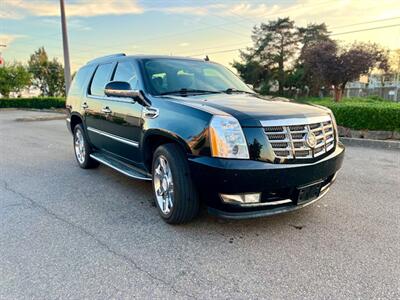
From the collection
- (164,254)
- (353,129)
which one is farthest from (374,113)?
(164,254)

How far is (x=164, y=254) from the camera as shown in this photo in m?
2.84

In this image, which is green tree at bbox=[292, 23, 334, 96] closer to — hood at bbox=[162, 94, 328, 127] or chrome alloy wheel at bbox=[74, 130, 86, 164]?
chrome alloy wheel at bbox=[74, 130, 86, 164]

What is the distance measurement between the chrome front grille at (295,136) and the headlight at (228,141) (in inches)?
9.5

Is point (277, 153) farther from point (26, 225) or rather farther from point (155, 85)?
point (26, 225)

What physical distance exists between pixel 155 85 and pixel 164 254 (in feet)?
6.51

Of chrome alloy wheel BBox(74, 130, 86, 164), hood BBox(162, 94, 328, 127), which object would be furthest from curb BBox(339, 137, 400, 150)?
chrome alloy wheel BBox(74, 130, 86, 164)

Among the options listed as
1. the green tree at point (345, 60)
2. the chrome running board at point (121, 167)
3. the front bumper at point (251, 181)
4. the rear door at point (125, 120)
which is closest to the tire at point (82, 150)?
the chrome running board at point (121, 167)

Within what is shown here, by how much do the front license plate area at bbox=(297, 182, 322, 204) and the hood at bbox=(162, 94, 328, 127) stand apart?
26.8 inches

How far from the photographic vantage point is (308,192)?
307 cm

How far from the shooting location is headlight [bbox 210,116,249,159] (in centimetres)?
279

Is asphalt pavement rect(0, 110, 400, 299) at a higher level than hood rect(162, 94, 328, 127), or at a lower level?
lower

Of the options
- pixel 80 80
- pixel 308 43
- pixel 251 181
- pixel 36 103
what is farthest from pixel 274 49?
pixel 251 181

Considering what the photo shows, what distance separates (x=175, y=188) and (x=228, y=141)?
74cm

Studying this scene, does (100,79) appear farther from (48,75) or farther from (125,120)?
(48,75)
